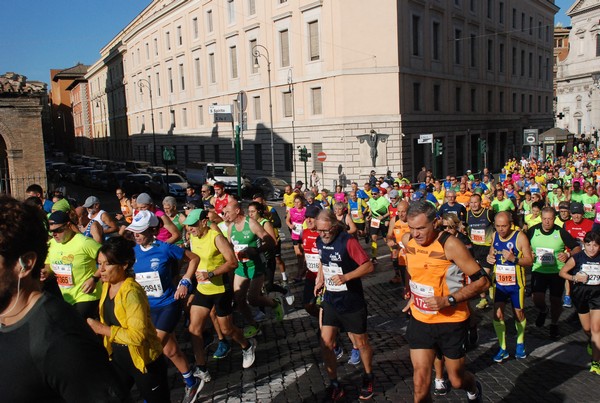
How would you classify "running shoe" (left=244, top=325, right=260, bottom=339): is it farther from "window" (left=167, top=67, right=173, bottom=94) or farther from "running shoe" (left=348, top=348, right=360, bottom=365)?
"window" (left=167, top=67, right=173, bottom=94)

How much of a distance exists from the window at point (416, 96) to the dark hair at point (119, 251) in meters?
32.8

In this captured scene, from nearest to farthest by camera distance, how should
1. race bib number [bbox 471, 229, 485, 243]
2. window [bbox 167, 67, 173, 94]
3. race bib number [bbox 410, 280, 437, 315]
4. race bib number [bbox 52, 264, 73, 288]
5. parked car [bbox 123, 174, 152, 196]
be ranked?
race bib number [bbox 410, 280, 437, 315]
race bib number [bbox 52, 264, 73, 288]
race bib number [bbox 471, 229, 485, 243]
parked car [bbox 123, 174, 152, 196]
window [bbox 167, 67, 173, 94]

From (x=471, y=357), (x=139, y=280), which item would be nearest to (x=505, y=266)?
(x=471, y=357)

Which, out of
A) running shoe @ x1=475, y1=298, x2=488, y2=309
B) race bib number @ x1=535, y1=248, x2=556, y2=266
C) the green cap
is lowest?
running shoe @ x1=475, y1=298, x2=488, y2=309

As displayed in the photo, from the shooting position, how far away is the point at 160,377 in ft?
14.1

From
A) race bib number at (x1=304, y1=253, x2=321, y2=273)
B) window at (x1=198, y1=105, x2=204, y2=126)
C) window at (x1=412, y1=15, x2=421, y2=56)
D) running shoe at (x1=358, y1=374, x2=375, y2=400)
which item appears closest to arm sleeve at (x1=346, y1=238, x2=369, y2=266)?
running shoe at (x1=358, y1=374, x2=375, y2=400)

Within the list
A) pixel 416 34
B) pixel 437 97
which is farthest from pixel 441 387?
pixel 437 97

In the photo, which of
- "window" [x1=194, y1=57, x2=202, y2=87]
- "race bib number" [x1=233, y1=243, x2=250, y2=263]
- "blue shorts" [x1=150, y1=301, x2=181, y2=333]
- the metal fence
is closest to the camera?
"blue shorts" [x1=150, y1=301, x2=181, y2=333]

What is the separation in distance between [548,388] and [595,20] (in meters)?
78.7

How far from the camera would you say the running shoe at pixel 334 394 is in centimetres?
539

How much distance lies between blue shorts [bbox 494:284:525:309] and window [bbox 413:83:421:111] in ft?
98.0

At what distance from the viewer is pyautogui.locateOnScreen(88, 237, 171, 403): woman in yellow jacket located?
403cm

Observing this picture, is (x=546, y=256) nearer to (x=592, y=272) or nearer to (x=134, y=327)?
(x=592, y=272)

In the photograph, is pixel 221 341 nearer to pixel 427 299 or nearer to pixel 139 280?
pixel 139 280
